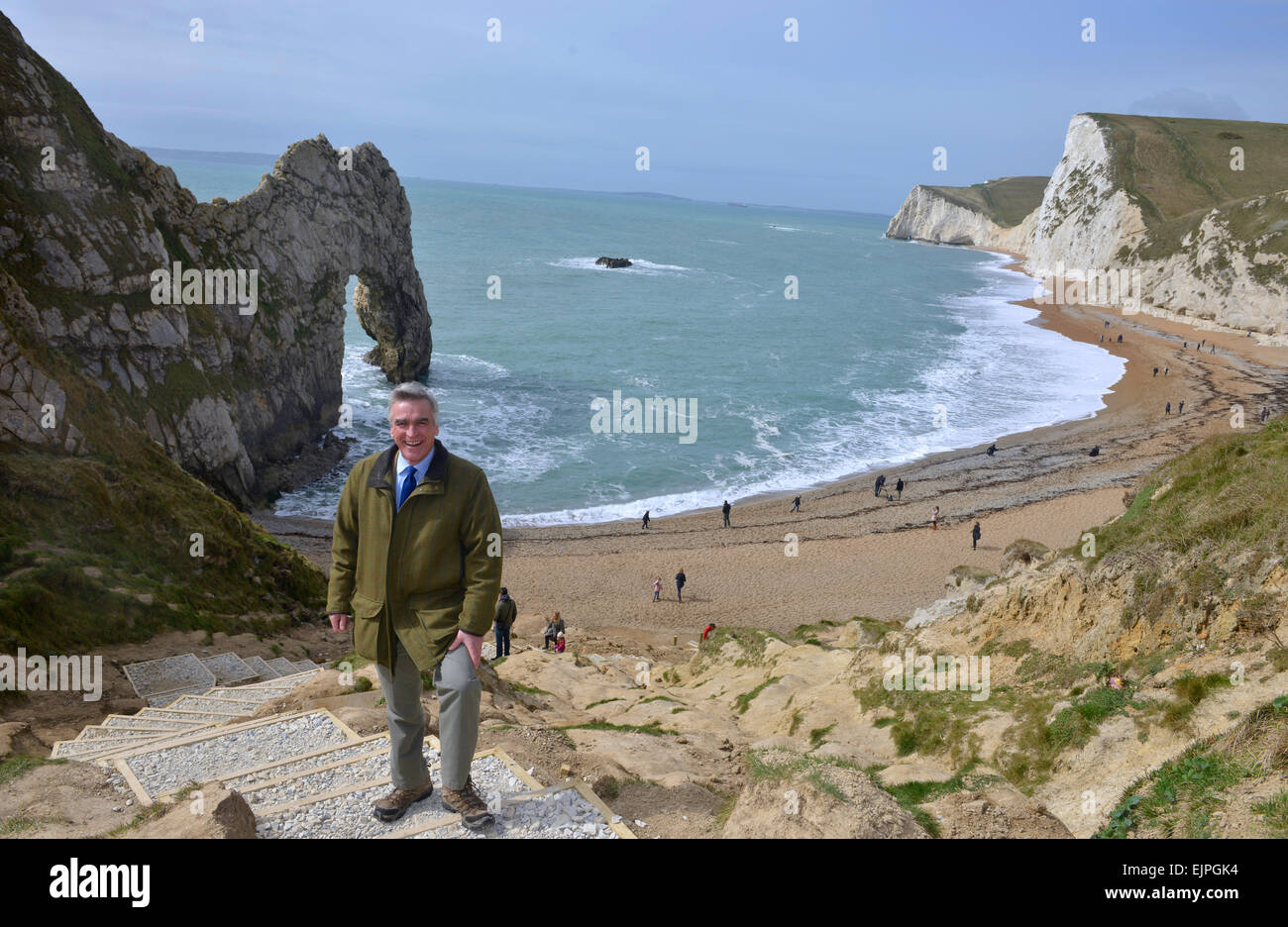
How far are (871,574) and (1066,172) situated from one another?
110997 mm

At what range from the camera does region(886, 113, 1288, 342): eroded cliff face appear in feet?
236

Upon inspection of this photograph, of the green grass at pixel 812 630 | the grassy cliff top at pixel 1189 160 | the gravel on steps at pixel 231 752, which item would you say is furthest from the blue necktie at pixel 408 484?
the grassy cliff top at pixel 1189 160

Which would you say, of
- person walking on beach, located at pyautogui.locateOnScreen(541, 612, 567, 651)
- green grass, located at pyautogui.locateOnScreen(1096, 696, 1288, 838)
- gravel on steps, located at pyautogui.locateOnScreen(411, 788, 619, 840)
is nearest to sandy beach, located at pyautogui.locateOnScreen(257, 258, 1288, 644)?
person walking on beach, located at pyautogui.locateOnScreen(541, 612, 567, 651)

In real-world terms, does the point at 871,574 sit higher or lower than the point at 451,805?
lower

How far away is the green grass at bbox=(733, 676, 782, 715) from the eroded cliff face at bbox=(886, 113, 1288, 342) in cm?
7726

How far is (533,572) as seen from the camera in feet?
91.8

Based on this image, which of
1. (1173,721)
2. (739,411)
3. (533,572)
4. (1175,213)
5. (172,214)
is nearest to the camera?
(1173,721)

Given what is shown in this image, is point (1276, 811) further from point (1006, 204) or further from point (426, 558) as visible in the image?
point (1006, 204)

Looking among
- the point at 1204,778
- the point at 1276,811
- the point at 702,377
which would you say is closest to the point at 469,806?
the point at 1276,811

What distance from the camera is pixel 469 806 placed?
531 centimetres

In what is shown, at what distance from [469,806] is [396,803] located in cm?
52

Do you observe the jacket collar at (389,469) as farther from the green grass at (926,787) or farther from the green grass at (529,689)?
the green grass at (529,689)

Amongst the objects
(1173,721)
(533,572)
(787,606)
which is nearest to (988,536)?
(787,606)

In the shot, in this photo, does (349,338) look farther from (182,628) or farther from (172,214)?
(182,628)
